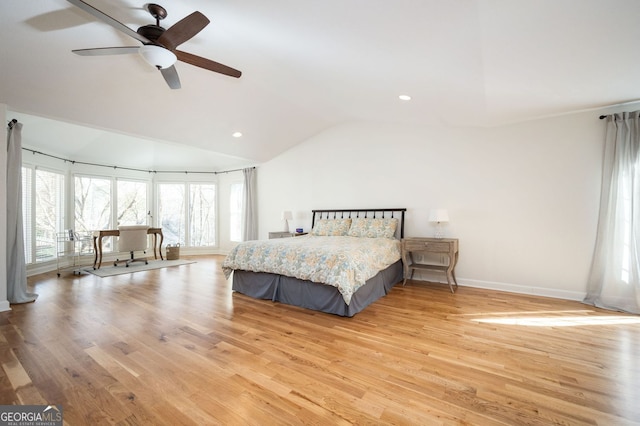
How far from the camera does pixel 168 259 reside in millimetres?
7195

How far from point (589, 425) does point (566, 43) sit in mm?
2488

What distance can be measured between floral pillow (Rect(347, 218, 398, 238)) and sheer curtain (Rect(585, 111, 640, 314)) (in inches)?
102

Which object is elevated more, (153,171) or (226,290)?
(153,171)

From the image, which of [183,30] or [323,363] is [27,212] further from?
[323,363]

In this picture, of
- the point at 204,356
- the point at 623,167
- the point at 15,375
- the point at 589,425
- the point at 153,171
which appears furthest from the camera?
the point at 153,171

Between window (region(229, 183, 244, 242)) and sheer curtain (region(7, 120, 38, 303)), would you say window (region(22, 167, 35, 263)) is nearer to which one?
sheer curtain (region(7, 120, 38, 303))

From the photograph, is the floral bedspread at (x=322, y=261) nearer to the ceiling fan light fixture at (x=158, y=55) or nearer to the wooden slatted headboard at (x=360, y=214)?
the wooden slatted headboard at (x=360, y=214)

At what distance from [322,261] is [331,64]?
219cm

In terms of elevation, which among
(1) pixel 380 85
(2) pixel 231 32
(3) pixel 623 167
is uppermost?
(2) pixel 231 32

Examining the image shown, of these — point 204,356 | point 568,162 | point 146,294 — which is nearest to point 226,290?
point 146,294

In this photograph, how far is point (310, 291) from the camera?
3.37 metres

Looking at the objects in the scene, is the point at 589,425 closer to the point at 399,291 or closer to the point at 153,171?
the point at 399,291

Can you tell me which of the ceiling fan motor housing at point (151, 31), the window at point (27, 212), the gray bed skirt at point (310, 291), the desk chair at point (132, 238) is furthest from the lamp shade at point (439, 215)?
the window at point (27, 212)

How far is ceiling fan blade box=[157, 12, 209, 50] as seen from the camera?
6.46ft
